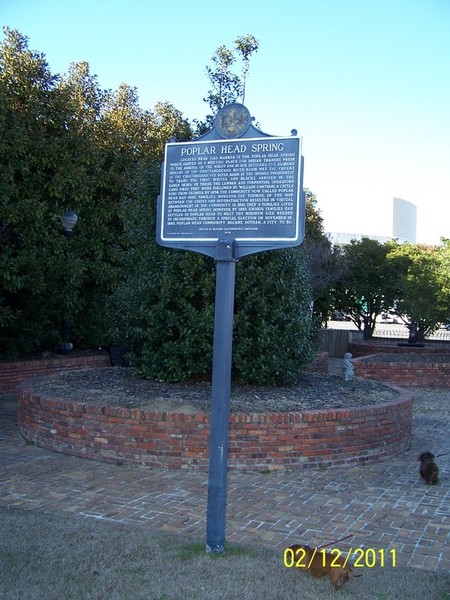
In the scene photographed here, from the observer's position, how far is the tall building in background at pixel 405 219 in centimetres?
16520

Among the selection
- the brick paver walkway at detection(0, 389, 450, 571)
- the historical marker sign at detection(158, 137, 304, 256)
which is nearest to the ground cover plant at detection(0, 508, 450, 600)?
the brick paver walkway at detection(0, 389, 450, 571)

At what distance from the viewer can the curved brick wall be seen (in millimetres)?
6410

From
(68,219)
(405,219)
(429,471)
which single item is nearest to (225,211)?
(429,471)

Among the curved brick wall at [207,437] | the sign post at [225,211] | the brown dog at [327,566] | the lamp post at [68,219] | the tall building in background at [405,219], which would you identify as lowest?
the brown dog at [327,566]

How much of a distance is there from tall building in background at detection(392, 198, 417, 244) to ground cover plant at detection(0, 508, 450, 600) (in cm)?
16240

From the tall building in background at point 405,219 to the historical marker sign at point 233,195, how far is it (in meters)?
162

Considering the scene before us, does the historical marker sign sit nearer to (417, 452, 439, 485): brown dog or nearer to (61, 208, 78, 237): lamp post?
(417, 452, 439, 485): brown dog

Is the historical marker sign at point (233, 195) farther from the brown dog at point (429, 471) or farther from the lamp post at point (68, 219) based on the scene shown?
the lamp post at point (68, 219)

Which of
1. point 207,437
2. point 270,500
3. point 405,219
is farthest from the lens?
point 405,219
